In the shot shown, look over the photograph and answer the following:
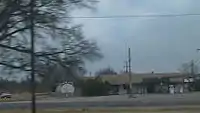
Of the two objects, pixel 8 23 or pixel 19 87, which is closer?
pixel 8 23

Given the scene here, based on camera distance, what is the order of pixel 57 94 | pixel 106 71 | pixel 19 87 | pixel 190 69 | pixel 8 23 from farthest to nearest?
pixel 106 71
pixel 190 69
pixel 57 94
pixel 19 87
pixel 8 23

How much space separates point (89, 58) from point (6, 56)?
15.0 ft

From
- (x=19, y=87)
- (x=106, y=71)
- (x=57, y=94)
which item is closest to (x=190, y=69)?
(x=106, y=71)

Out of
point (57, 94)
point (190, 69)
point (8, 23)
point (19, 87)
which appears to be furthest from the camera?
point (190, 69)

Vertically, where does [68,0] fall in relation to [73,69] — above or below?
above

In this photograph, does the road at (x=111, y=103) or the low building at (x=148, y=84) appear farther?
the low building at (x=148, y=84)

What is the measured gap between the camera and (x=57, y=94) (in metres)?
87.4

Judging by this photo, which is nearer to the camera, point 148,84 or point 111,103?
point 111,103

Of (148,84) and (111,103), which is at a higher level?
(111,103)

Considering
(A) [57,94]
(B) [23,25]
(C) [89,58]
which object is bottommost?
(A) [57,94]

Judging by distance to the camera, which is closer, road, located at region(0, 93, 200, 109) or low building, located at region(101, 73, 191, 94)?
road, located at region(0, 93, 200, 109)

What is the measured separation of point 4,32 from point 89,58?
15.5 ft

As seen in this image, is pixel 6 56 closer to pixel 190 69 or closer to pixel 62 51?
pixel 62 51

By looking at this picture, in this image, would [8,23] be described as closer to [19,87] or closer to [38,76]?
[38,76]
